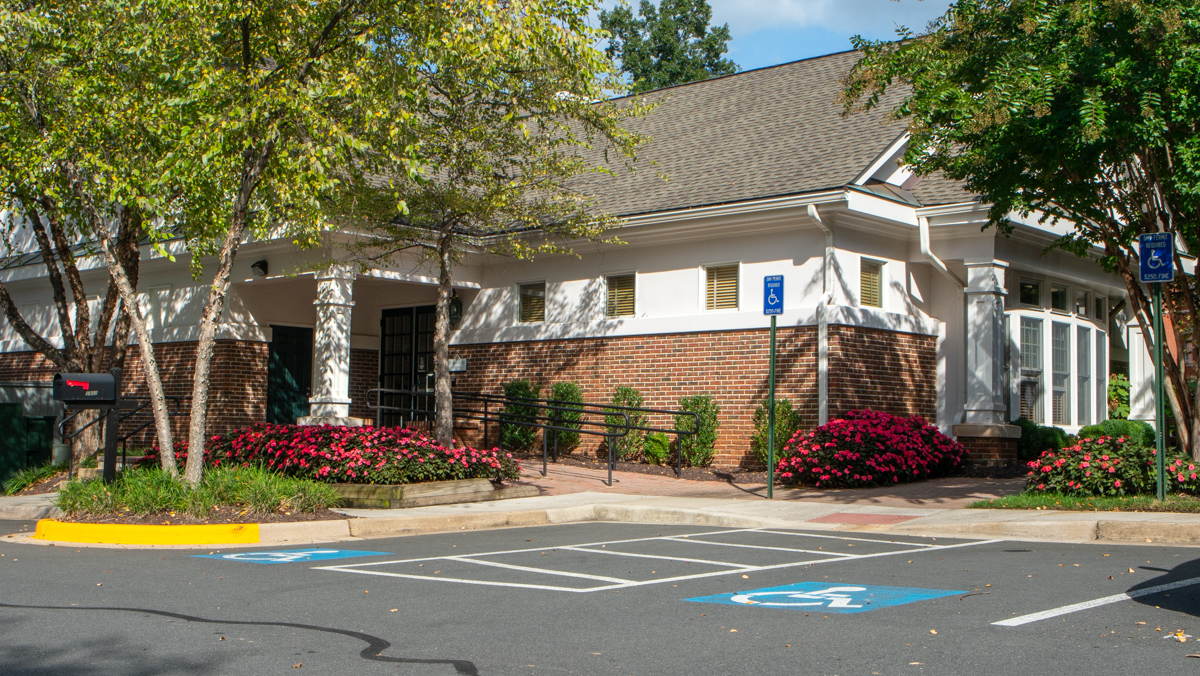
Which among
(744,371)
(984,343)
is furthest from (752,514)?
(984,343)

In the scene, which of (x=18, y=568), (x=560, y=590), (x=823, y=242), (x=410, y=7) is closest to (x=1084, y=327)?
(x=823, y=242)

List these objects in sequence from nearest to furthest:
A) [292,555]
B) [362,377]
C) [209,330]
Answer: [292,555]
[209,330]
[362,377]

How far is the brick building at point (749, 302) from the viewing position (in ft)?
54.4

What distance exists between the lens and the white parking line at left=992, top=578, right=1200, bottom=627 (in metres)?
6.11

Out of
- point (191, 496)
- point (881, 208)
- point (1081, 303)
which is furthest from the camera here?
point (1081, 303)

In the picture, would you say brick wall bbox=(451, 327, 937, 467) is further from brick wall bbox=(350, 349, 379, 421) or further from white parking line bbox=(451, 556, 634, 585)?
white parking line bbox=(451, 556, 634, 585)

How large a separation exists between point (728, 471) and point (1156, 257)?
293 inches

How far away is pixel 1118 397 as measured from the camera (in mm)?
21578

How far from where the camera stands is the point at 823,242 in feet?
53.8

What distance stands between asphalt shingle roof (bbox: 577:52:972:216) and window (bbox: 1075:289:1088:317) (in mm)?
3994

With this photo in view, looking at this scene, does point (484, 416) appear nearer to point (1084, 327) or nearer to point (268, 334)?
point (268, 334)

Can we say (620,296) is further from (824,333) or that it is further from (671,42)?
(671,42)

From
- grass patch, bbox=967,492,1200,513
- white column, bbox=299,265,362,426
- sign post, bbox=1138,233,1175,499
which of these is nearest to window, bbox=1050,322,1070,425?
grass patch, bbox=967,492,1200,513

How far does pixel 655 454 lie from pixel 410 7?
8.13 meters
